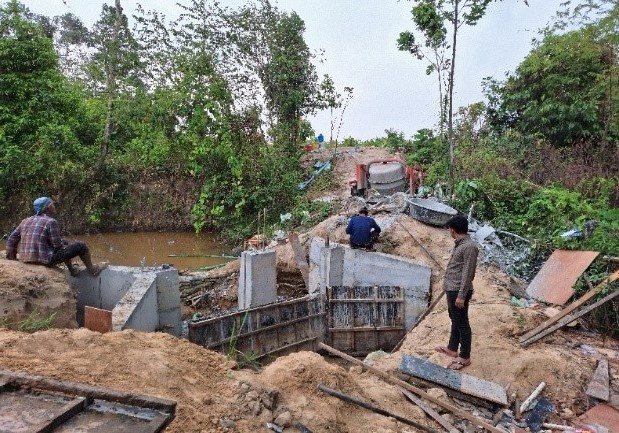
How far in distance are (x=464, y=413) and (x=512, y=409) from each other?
825 mm

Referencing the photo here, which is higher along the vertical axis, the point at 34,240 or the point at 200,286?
the point at 34,240

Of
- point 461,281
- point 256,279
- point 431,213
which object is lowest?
point 256,279

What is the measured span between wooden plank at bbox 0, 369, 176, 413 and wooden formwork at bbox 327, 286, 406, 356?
6.08 meters

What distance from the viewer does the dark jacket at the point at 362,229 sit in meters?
8.88

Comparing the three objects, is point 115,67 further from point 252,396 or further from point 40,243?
point 252,396

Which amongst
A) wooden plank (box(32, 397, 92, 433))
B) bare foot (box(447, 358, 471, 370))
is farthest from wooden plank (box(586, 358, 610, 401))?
wooden plank (box(32, 397, 92, 433))

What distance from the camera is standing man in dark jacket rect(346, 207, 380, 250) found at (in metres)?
8.89

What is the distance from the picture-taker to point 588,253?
7.66 m

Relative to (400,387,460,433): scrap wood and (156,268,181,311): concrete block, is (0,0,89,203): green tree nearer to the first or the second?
(156,268,181,311): concrete block

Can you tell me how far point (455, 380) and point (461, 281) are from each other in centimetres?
109

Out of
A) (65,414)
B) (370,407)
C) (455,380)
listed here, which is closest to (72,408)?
(65,414)

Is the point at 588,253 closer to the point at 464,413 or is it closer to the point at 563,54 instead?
the point at 464,413

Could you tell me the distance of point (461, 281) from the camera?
5.21m

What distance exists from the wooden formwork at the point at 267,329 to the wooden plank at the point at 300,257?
6.11 feet
